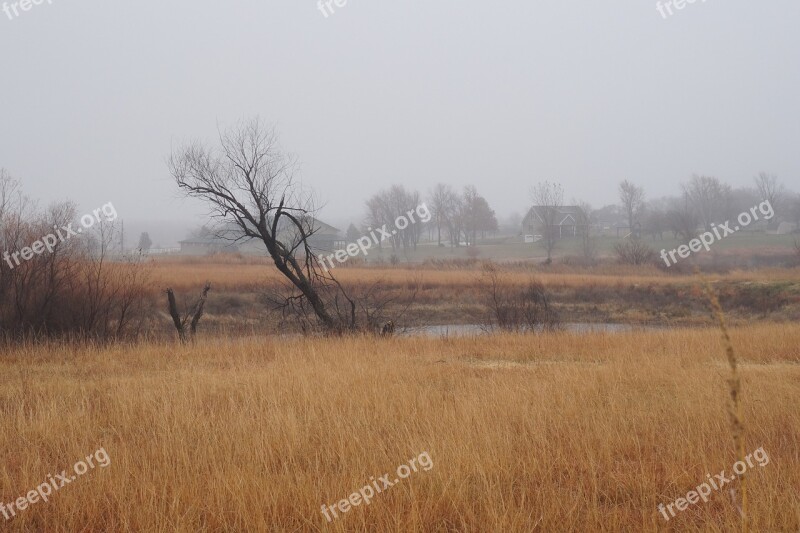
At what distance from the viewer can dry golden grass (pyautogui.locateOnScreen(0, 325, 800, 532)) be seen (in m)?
3.77

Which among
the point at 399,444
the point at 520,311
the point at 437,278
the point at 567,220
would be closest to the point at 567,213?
the point at 567,220

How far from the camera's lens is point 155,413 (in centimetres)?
612

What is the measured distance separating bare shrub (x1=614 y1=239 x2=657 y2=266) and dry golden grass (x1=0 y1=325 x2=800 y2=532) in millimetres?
41211

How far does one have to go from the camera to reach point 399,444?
5.09 metres

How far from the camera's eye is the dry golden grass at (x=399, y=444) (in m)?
3.77

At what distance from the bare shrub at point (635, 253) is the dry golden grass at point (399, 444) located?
41.2 meters

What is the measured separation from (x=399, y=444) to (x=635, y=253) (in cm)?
4835

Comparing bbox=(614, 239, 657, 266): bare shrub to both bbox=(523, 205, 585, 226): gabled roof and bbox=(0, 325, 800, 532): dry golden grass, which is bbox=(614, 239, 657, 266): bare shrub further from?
bbox=(0, 325, 800, 532): dry golden grass

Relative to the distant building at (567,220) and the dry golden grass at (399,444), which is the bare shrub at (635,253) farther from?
the dry golden grass at (399,444)

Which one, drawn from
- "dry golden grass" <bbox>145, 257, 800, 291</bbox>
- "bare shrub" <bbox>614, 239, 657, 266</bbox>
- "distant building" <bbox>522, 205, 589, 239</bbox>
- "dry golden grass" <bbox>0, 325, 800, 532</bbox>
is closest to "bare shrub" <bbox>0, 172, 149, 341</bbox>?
"dry golden grass" <bbox>0, 325, 800, 532</bbox>

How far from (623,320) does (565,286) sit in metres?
4.86

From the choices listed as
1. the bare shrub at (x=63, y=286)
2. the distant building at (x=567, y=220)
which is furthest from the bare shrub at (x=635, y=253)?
the bare shrub at (x=63, y=286)

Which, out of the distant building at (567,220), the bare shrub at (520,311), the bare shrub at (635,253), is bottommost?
the bare shrub at (520,311)

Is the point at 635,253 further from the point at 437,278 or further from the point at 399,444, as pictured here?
the point at 399,444
